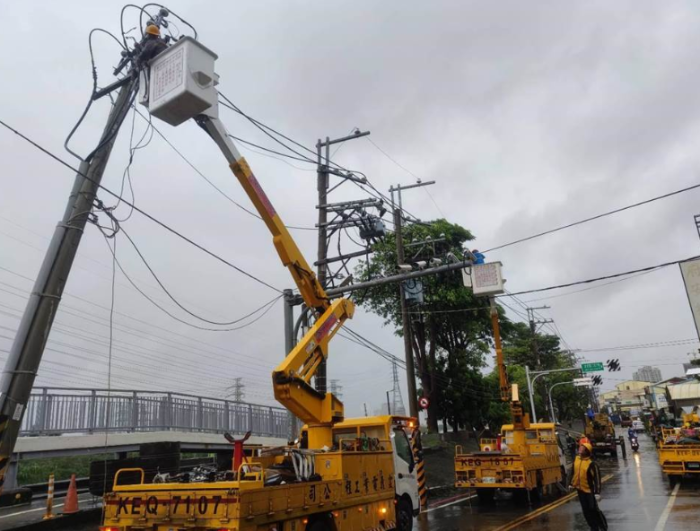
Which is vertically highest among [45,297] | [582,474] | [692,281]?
[692,281]

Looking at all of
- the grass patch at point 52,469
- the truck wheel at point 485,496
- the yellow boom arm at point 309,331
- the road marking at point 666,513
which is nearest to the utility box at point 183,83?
the yellow boom arm at point 309,331

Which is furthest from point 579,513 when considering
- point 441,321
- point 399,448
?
point 441,321

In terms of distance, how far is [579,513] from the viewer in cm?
1250

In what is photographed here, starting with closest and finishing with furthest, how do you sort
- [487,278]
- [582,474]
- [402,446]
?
[582,474]
[402,446]
[487,278]

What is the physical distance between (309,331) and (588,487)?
18.5ft

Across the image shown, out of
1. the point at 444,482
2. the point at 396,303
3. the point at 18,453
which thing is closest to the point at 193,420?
the point at 18,453

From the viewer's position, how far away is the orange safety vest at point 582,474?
946 cm

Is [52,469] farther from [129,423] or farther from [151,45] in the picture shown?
[151,45]

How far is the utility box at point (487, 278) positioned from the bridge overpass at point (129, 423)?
5999 mm

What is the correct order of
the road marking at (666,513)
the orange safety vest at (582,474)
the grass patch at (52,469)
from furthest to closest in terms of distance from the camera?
the grass patch at (52,469), the road marking at (666,513), the orange safety vest at (582,474)

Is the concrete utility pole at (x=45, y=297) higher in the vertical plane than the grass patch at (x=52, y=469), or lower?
higher

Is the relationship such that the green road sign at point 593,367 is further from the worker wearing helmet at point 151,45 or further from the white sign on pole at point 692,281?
the worker wearing helmet at point 151,45

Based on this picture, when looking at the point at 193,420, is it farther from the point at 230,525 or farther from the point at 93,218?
the point at 230,525

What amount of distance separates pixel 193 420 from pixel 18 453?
6.27 meters
